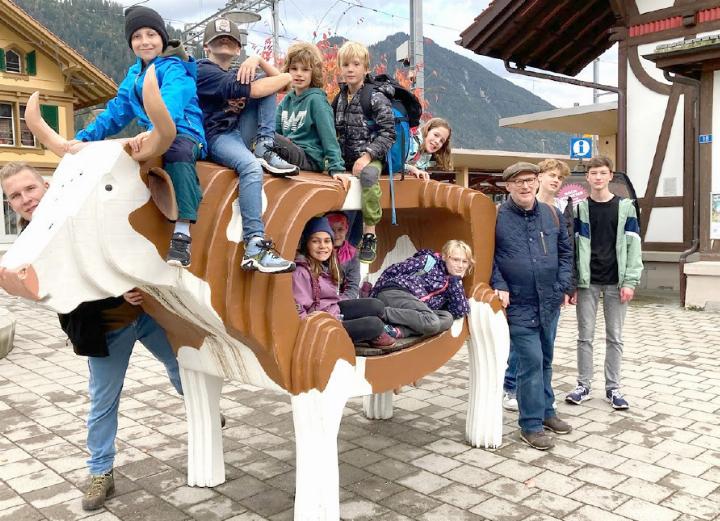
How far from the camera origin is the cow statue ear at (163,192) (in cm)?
246

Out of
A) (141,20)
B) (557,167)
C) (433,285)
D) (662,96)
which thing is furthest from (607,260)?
(662,96)

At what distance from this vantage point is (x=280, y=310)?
2.71m

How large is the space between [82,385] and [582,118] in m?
11.1

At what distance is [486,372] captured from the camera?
399 cm

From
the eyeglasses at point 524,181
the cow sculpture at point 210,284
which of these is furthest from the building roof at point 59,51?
the cow sculpture at point 210,284

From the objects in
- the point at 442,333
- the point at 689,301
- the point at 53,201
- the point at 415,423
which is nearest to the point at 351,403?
the point at 415,423

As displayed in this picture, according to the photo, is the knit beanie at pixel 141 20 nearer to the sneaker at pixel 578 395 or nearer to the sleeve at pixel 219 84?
the sleeve at pixel 219 84

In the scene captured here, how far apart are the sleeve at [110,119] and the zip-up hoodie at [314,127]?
836 mm

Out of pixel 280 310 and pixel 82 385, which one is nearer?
pixel 280 310

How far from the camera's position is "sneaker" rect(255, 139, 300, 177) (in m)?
2.79

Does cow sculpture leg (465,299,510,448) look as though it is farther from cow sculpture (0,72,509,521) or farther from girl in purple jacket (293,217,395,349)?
girl in purple jacket (293,217,395,349)

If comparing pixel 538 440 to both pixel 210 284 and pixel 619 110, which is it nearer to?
pixel 210 284

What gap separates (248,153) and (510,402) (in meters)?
2.96

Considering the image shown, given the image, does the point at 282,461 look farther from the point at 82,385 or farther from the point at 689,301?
the point at 689,301
